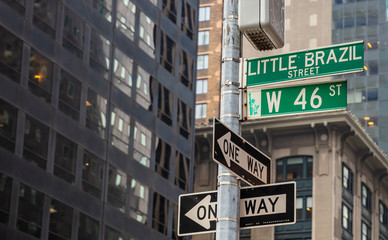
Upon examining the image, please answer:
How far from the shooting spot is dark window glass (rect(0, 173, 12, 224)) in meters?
34.4

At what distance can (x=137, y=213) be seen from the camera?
4484 cm

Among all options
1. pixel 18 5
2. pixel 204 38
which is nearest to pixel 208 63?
pixel 204 38

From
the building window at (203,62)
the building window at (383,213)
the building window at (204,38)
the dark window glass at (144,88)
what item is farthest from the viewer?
the building window at (204,38)

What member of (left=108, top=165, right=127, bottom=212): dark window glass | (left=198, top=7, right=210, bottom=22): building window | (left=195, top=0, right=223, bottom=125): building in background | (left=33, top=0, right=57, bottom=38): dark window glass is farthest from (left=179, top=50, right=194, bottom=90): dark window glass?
(left=198, top=7, right=210, bottom=22): building window

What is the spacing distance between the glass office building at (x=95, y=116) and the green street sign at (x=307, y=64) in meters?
25.4

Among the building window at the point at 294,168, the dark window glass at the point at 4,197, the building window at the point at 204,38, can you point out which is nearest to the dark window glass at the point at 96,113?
the dark window glass at the point at 4,197

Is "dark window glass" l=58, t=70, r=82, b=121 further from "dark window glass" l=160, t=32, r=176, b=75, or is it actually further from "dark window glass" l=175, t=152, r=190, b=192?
"dark window glass" l=175, t=152, r=190, b=192

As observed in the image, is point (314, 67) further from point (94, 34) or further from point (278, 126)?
point (278, 126)

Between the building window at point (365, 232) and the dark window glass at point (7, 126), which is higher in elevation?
the building window at point (365, 232)

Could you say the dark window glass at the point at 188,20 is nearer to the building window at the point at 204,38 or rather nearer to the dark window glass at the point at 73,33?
→ the dark window glass at the point at 73,33

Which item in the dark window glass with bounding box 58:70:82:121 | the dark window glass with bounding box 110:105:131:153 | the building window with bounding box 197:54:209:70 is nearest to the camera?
the dark window glass with bounding box 58:70:82:121

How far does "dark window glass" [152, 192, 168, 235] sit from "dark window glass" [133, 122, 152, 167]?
198cm

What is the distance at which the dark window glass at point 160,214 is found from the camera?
4649cm

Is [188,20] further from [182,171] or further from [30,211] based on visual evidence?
[30,211]
